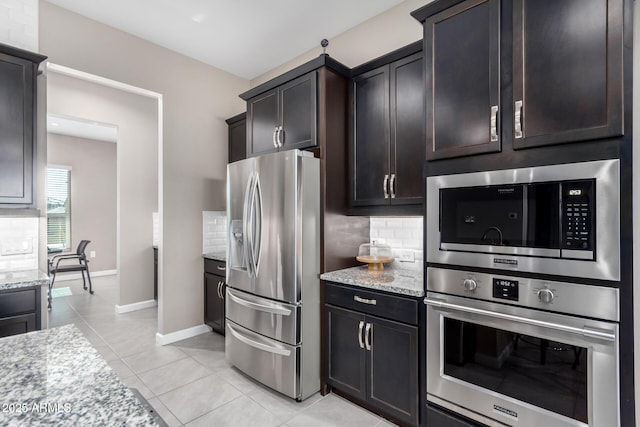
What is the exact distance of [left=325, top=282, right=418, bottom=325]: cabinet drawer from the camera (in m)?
1.99

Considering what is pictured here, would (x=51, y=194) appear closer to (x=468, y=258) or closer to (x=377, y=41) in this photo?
(x=377, y=41)

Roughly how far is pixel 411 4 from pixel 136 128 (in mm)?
4125

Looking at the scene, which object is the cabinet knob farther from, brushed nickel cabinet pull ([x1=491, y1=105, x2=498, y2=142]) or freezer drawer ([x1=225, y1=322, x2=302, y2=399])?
freezer drawer ([x1=225, y1=322, x2=302, y2=399])

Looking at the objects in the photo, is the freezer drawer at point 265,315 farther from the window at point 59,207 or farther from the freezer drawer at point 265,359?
the window at point 59,207

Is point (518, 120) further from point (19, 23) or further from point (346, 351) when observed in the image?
point (19, 23)

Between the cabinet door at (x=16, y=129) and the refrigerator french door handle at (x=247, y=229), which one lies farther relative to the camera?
the refrigerator french door handle at (x=247, y=229)

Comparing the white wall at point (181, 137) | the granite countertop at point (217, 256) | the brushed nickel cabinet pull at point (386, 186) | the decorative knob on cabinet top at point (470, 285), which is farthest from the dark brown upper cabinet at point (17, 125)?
the decorative knob on cabinet top at point (470, 285)

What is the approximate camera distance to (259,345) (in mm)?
2570

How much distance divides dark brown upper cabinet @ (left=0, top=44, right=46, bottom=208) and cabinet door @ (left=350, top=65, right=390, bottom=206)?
7.99 ft

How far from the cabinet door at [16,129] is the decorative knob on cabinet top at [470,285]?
119 inches

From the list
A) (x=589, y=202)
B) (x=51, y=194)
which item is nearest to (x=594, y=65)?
(x=589, y=202)

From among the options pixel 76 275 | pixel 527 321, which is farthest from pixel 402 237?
pixel 76 275

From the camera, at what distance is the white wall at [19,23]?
8.04ft

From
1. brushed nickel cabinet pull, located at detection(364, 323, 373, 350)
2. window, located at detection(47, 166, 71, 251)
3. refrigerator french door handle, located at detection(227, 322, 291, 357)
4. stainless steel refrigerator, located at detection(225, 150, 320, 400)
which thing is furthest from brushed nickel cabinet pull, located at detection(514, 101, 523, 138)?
window, located at detection(47, 166, 71, 251)
